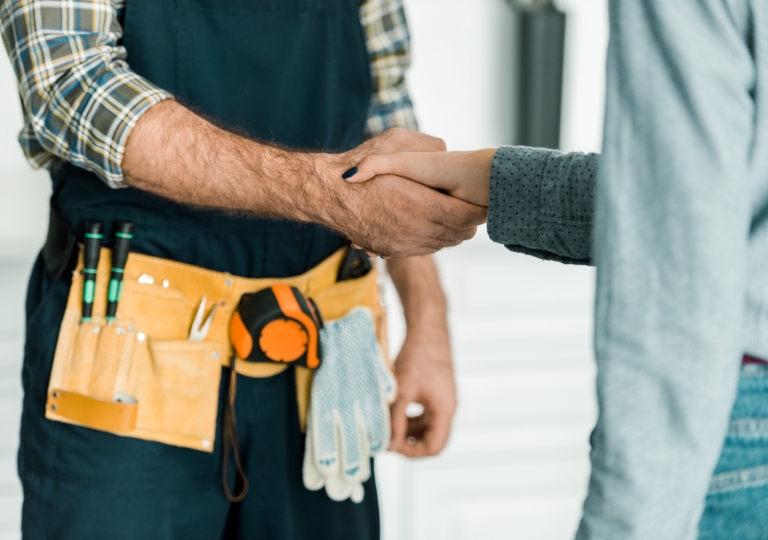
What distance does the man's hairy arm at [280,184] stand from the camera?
29.1 inches

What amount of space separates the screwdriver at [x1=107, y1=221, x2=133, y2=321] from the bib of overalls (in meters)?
0.02

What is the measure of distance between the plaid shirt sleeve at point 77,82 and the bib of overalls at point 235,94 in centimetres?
7

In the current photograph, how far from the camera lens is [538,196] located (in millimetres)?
619

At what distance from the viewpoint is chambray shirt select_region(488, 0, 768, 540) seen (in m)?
0.44

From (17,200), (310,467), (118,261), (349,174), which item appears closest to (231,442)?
(310,467)

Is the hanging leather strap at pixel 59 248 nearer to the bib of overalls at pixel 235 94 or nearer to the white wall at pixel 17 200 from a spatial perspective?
the bib of overalls at pixel 235 94

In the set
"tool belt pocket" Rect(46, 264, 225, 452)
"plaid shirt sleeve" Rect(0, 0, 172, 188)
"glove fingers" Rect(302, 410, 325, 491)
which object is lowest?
"glove fingers" Rect(302, 410, 325, 491)

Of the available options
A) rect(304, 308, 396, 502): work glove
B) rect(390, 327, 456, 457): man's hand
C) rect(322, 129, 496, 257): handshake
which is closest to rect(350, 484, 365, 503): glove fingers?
rect(304, 308, 396, 502): work glove

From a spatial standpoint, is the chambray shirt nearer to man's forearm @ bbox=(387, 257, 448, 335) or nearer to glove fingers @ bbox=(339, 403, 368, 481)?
glove fingers @ bbox=(339, 403, 368, 481)

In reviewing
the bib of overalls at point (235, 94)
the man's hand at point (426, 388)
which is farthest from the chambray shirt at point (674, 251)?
the man's hand at point (426, 388)

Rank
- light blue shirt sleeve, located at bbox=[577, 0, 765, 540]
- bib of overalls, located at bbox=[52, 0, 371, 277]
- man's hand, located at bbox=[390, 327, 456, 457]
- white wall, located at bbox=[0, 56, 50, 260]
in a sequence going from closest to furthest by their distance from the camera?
1. light blue shirt sleeve, located at bbox=[577, 0, 765, 540]
2. bib of overalls, located at bbox=[52, 0, 371, 277]
3. man's hand, located at bbox=[390, 327, 456, 457]
4. white wall, located at bbox=[0, 56, 50, 260]

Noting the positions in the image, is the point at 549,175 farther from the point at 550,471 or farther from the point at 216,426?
the point at 550,471

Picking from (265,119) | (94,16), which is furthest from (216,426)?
(94,16)

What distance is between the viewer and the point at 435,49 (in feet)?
5.15
